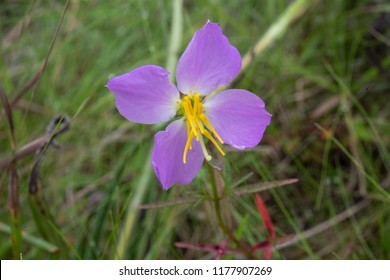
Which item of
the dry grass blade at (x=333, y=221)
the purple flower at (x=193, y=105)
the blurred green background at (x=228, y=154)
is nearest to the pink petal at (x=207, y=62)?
the purple flower at (x=193, y=105)

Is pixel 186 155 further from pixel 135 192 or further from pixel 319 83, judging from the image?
pixel 319 83

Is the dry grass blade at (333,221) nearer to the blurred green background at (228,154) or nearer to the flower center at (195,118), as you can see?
the blurred green background at (228,154)

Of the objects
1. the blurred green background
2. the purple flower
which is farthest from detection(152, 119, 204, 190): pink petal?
the blurred green background

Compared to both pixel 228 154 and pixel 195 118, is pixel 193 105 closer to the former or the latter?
pixel 195 118

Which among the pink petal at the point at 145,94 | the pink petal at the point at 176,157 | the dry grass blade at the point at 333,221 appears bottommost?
the dry grass blade at the point at 333,221

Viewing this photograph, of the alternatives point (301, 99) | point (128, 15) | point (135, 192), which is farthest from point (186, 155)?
point (128, 15)

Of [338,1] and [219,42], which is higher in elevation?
[338,1]
